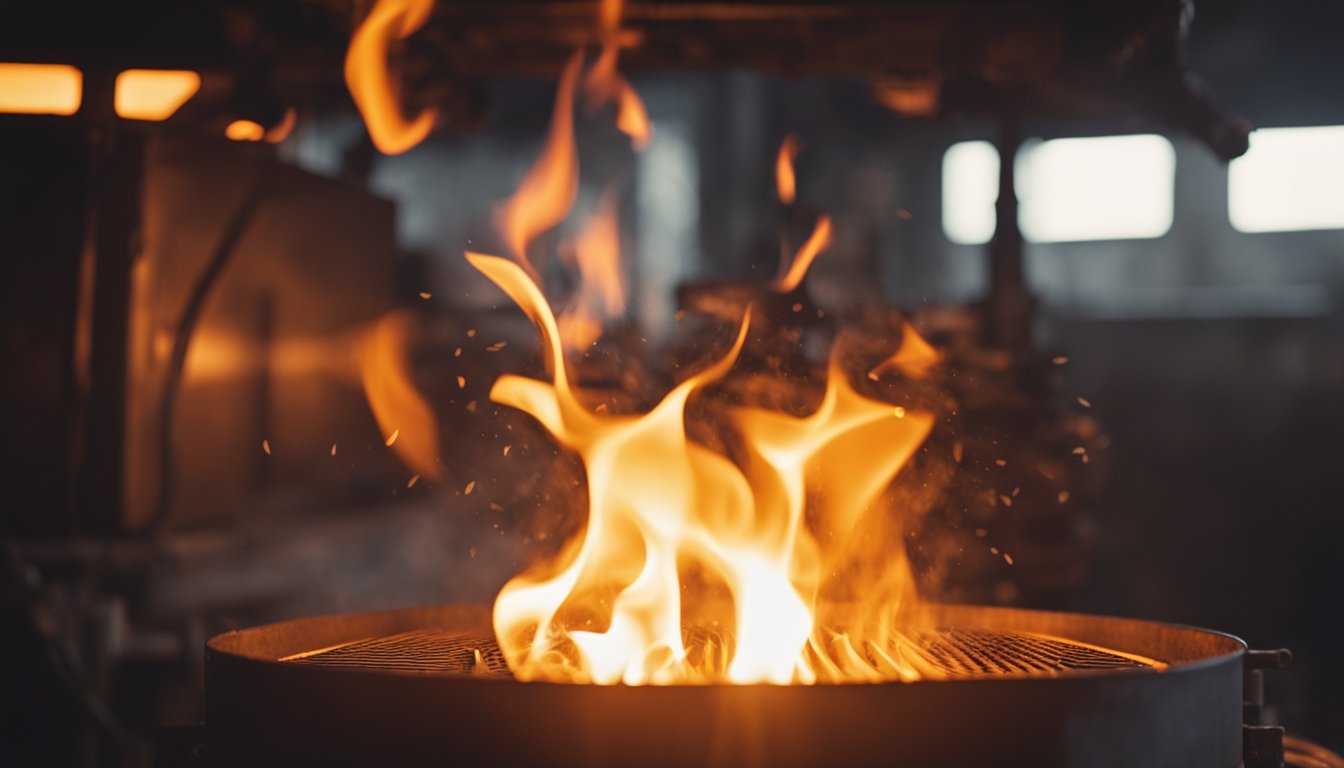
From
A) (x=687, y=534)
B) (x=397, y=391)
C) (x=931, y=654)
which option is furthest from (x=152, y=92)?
(x=931, y=654)

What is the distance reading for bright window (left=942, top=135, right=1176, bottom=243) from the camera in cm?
811

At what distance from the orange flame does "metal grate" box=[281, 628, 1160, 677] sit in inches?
30.0

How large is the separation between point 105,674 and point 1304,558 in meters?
5.50

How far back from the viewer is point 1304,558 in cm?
605

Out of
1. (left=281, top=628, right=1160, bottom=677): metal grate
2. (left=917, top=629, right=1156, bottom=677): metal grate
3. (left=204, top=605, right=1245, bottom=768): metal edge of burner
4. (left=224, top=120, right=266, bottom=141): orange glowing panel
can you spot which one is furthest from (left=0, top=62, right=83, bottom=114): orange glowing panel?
(left=917, top=629, right=1156, bottom=677): metal grate

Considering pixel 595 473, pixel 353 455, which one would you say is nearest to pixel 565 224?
pixel 353 455

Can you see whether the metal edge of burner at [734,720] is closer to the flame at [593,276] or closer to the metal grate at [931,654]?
the metal grate at [931,654]

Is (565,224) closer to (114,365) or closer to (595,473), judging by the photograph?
(114,365)

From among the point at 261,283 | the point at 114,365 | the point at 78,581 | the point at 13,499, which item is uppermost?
the point at 261,283

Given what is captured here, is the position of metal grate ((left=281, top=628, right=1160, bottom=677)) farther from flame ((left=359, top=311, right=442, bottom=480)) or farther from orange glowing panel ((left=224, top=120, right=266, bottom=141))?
orange glowing panel ((left=224, top=120, right=266, bottom=141))

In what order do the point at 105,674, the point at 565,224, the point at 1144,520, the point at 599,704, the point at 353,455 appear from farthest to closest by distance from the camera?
the point at 565,224
the point at 1144,520
the point at 353,455
the point at 105,674
the point at 599,704

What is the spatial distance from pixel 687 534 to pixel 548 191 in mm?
901

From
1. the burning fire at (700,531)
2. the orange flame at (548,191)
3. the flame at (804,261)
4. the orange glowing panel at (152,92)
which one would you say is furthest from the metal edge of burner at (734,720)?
the orange glowing panel at (152,92)

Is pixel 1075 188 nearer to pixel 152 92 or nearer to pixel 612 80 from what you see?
pixel 612 80
